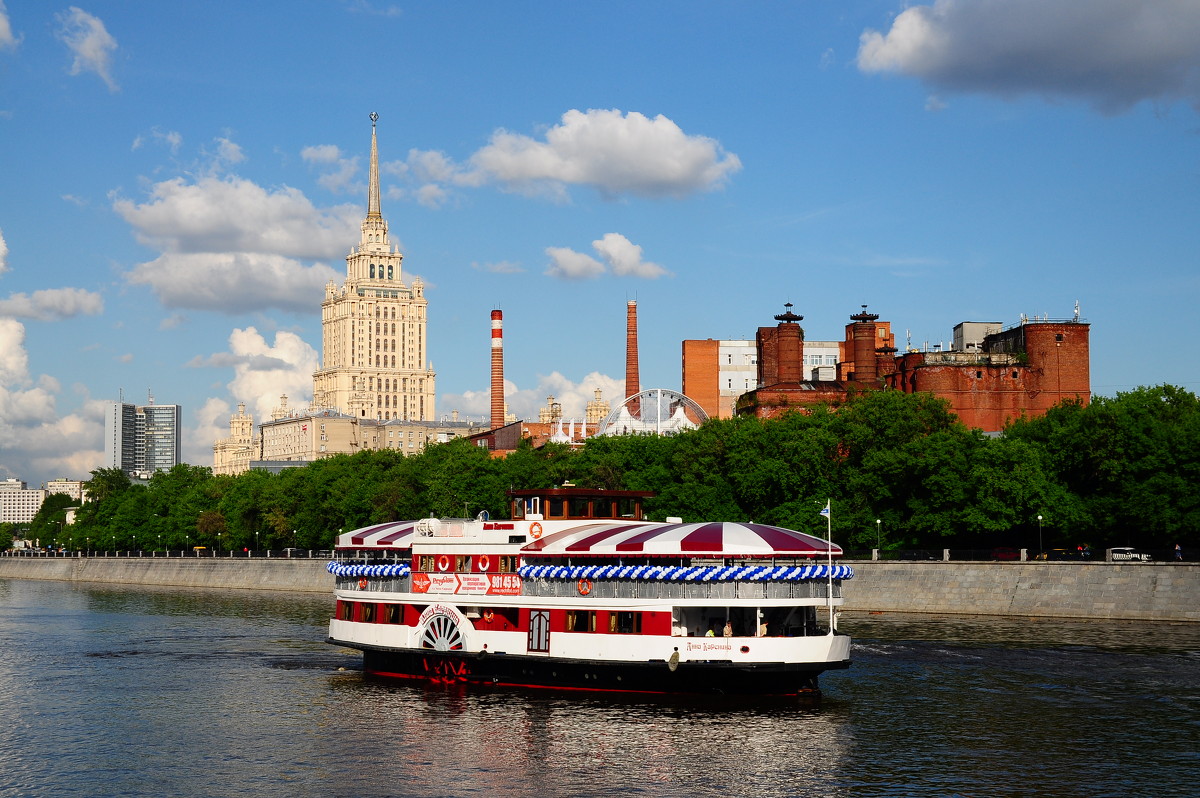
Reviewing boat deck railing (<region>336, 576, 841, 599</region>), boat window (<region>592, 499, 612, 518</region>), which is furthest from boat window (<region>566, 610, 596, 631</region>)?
boat window (<region>592, 499, 612, 518</region>)

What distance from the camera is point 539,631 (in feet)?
175

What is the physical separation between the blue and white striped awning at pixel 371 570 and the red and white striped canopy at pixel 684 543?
618cm

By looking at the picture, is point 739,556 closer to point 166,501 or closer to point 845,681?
point 845,681

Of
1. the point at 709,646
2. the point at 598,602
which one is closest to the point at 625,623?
the point at 598,602

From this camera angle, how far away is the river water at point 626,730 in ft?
131

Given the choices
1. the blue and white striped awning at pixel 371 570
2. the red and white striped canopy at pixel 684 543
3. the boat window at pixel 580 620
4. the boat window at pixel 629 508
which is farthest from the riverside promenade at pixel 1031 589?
the blue and white striped awning at pixel 371 570

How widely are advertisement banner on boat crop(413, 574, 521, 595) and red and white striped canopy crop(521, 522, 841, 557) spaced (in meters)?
1.42

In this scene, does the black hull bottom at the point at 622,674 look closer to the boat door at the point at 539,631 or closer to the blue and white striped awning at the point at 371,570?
the boat door at the point at 539,631

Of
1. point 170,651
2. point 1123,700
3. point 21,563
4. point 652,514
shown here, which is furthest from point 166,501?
point 1123,700

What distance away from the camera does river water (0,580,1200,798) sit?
39781 millimetres

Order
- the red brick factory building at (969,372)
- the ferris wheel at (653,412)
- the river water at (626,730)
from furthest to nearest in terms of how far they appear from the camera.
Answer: the ferris wheel at (653,412) < the red brick factory building at (969,372) < the river water at (626,730)

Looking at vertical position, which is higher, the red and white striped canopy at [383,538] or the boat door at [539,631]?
the red and white striped canopy at [383,538]

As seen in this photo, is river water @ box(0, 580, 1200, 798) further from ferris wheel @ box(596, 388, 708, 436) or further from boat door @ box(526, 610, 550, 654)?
ferris wheel @ box(596, 388, 708, 436)

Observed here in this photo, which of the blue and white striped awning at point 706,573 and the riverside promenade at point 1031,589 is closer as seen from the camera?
the blue and white striped awning at point 706,573
